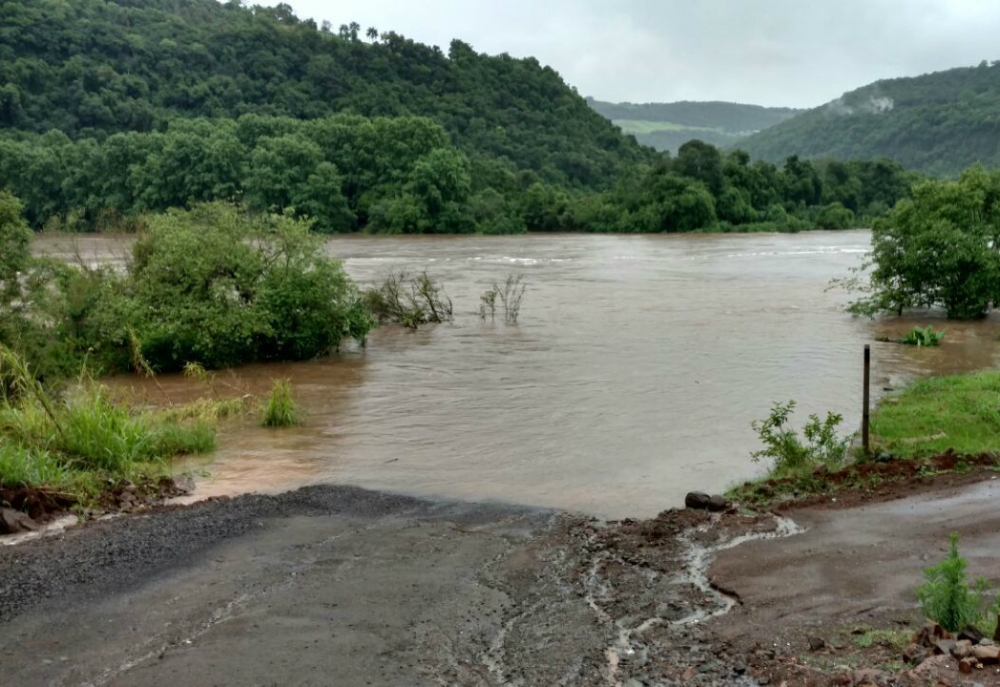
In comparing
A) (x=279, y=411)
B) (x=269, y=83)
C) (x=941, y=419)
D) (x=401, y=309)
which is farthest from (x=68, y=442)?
(x=269, y=83)

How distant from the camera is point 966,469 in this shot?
32.9 ft

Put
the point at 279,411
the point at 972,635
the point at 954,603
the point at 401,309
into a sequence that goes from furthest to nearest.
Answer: the point at 401,309 < the point at 279,411 < the point at 954,603 < the point at 972,635

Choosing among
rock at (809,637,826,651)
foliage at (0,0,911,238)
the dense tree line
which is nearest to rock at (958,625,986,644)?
rock at (809,637,826,651)

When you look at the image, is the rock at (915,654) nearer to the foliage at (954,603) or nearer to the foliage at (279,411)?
the foliage at (954,603)

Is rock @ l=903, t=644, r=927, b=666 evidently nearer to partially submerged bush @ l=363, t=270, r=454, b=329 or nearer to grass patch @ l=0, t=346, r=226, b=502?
grass patch @ l=0, t=346, r=226, b=502

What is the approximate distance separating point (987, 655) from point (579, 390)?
12008 mm

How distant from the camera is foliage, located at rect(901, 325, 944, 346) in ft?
67.8

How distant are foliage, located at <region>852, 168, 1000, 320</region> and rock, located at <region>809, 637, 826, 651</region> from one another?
1933 centimetres

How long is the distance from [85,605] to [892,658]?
5.30 meters

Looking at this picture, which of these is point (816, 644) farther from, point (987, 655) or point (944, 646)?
point (987, 655)

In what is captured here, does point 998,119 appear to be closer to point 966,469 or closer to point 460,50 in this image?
point 460,50

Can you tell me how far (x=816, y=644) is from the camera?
5.86m

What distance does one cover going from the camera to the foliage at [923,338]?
A: 67.8 ft

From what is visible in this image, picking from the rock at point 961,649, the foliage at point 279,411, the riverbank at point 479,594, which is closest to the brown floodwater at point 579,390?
the foliage at point 279,411
